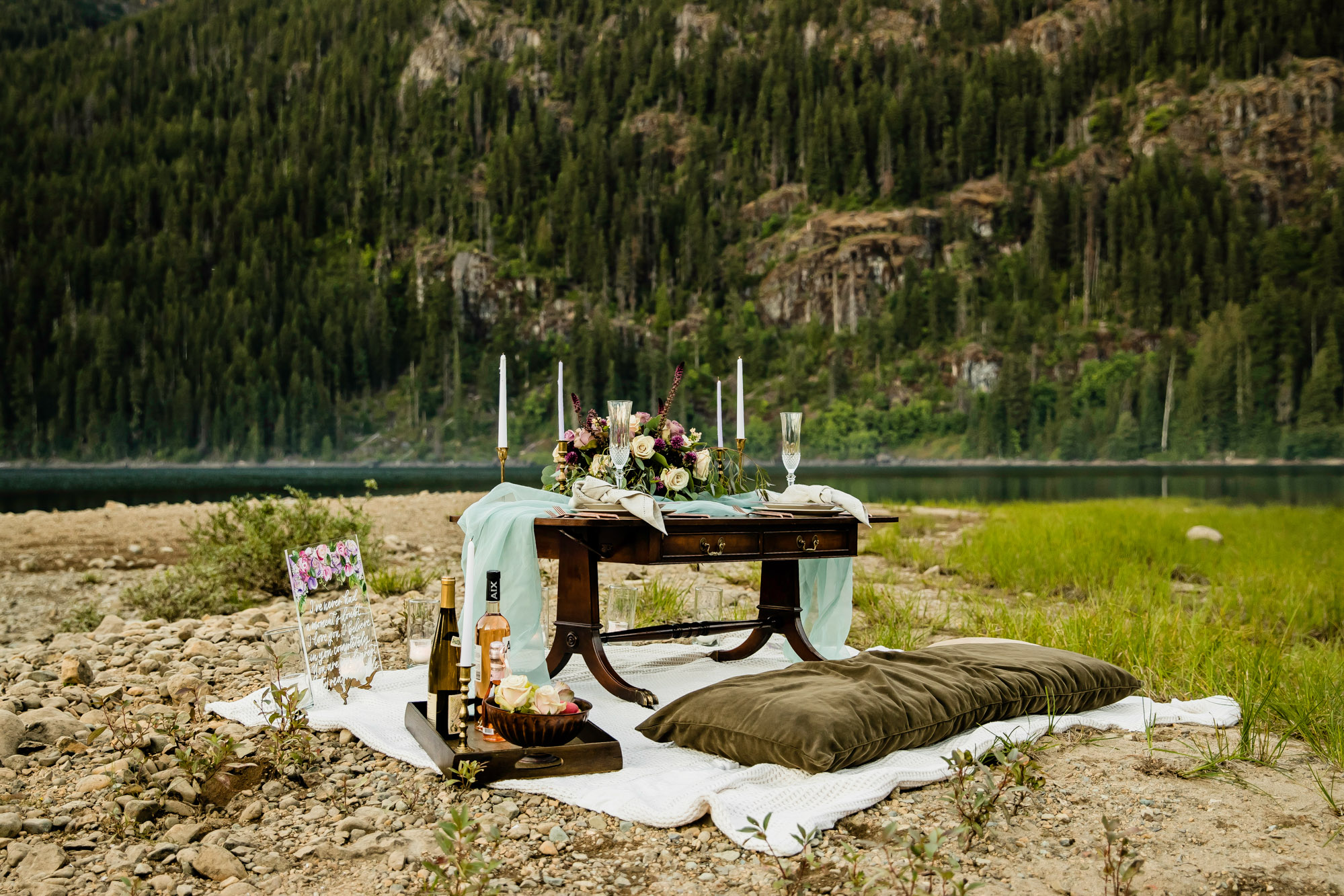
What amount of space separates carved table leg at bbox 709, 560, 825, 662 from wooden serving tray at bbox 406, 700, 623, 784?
1.83m

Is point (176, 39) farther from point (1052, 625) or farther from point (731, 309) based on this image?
point (1052, 625)

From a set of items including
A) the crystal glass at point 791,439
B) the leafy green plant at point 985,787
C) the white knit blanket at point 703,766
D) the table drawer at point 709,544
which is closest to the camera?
the leafy green plant at point 985,787

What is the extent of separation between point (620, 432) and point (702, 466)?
70cm

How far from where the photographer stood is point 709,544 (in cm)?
421

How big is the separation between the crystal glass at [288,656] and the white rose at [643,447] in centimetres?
170

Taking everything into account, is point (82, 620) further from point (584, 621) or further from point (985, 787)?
point (985, 787)

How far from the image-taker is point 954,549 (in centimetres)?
1024

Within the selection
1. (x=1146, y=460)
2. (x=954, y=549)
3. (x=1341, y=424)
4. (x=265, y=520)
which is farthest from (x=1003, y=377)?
(x=265, y=520)

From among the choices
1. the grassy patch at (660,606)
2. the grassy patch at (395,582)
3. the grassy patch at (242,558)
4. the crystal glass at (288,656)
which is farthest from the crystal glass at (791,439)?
the grassy patch at (242,558)

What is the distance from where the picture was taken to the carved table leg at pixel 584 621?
172 inches

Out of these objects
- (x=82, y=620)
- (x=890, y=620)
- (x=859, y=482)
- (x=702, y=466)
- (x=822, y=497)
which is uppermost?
(x=702, y=466)

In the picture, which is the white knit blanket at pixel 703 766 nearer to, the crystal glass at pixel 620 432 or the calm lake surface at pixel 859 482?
the crystal glass at pixel 620 432

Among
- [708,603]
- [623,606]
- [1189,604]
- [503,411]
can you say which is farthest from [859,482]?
[503,411]

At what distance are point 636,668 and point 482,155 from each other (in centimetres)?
9523
